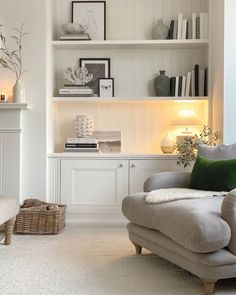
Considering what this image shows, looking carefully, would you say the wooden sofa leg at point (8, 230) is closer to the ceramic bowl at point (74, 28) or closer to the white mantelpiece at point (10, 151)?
the white mantelpiece at point (10, 151)

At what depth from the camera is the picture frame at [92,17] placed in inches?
203

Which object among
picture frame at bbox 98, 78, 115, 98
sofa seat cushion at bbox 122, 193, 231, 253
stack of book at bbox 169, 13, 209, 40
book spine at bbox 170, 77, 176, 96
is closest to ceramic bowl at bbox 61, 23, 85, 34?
picture frame at bbox 98, 78, 115, 98

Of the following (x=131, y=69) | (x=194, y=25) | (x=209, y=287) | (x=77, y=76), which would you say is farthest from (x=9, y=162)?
(x=209, y=287)

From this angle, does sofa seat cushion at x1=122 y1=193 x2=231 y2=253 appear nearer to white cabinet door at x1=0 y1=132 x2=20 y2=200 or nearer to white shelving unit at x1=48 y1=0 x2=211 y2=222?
white cabinet door at x1=0 y1=132 x2=20 y2=200

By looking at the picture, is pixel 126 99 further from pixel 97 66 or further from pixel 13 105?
pixel 13 105

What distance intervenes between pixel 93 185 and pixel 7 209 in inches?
55.2

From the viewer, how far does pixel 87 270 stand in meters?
3.17

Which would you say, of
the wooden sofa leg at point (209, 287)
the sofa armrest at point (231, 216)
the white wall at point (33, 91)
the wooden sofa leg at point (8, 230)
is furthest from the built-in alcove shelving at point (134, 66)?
the wooden sofa leg at point (209, 287)

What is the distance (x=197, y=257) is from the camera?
2670 millimetres

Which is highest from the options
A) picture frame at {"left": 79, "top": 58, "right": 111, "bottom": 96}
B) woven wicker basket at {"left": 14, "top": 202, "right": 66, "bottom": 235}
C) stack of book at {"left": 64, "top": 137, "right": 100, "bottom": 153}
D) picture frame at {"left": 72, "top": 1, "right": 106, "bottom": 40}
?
picture frame at {"left": 72, "top": 1, "right": 106, "bottom": 40}

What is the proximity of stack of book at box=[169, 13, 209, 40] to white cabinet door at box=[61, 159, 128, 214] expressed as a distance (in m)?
1.42

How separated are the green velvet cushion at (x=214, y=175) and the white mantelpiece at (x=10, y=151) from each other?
1858 millimetres

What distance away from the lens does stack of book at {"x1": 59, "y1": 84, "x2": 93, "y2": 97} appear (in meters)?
5.04

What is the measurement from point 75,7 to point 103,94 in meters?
0.97
